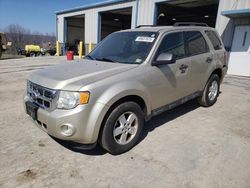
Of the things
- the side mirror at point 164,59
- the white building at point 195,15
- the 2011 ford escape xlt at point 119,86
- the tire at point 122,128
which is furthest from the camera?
the white building at point 195,15

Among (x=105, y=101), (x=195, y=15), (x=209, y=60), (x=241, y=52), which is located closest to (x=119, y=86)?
(x=105, y=101)

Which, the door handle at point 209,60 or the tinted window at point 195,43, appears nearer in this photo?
the tinted window at point 195,43

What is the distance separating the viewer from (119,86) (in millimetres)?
3129

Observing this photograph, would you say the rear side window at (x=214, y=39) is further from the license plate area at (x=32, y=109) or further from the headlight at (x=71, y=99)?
the license plate area at (x=32, y=109)

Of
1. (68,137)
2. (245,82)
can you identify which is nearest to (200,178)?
(68,137)

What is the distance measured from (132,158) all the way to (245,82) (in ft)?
26.5

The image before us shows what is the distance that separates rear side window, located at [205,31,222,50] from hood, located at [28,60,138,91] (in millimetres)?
2745

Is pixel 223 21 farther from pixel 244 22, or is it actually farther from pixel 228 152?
pixel 228 152

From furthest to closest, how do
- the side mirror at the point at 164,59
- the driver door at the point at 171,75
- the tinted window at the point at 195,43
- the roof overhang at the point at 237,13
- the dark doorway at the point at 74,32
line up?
the dark doorway at the point at 74,32
the roof overhang at the point at 237,13
the tinted window at the point at 195,43
the driver door at the point at 171,75
the side mirror at the point at 164,59

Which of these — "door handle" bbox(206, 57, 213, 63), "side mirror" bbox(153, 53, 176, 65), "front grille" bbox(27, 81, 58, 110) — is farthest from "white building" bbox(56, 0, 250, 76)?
"front grille" bbox(27, 81, 58, 110)

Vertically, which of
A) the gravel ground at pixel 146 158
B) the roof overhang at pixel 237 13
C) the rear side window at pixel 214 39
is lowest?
the gravel ground at pixel 146 158

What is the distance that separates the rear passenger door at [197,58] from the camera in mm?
4543

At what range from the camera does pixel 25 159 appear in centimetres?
314

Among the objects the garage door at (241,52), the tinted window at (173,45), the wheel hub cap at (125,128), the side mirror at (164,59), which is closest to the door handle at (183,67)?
the tinted window at (173,45)
